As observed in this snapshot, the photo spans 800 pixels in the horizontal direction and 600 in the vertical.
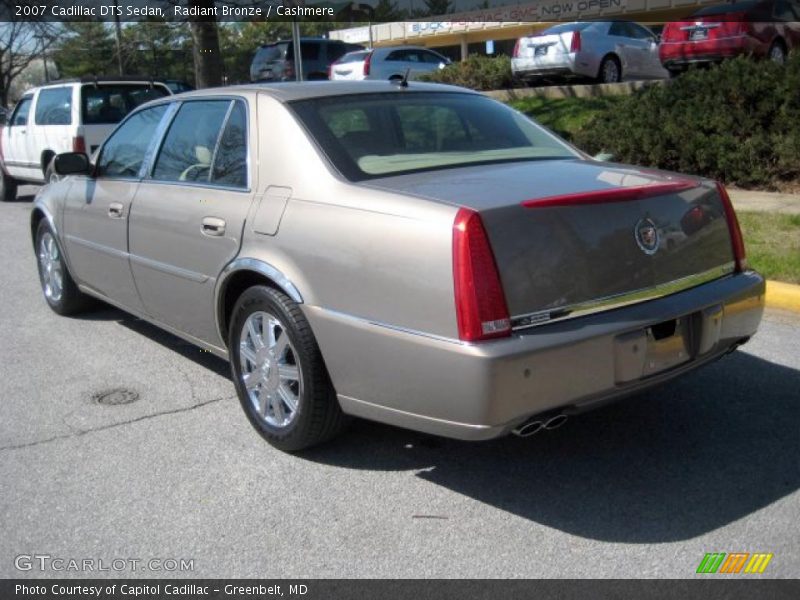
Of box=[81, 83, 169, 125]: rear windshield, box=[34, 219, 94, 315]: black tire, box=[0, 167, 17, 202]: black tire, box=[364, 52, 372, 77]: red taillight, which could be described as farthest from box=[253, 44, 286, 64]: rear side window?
box=[34, 219, 94, 315]: black tire

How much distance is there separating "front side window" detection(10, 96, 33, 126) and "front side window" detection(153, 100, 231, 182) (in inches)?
409

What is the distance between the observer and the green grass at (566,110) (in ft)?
41.9

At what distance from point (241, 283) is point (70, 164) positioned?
2.13m

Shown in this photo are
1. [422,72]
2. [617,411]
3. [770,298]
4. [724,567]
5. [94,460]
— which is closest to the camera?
[724,567]

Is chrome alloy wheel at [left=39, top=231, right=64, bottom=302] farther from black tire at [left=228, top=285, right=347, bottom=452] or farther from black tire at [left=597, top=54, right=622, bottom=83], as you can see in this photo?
black tire at [left=597, top=54, right=622, bottom=83]

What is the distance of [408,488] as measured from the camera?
12.6 feet

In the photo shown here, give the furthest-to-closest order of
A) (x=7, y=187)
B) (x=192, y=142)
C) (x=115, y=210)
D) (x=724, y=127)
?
(x=7, y=187) → (x=724, y=127) → (x=115, y=210) → (x=192, y=142)

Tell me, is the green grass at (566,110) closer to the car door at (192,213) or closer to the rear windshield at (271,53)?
the car door at (192,213)

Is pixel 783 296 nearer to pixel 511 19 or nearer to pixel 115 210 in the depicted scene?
pixel 115 210

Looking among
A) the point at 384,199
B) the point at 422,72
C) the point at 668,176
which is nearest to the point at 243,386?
the point at 384,199

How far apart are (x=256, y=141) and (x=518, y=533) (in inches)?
87.9

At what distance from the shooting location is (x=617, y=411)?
4.56m

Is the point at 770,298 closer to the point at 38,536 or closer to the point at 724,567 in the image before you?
the point at 724,567

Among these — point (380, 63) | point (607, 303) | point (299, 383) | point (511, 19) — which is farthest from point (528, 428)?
point (511, 19)
